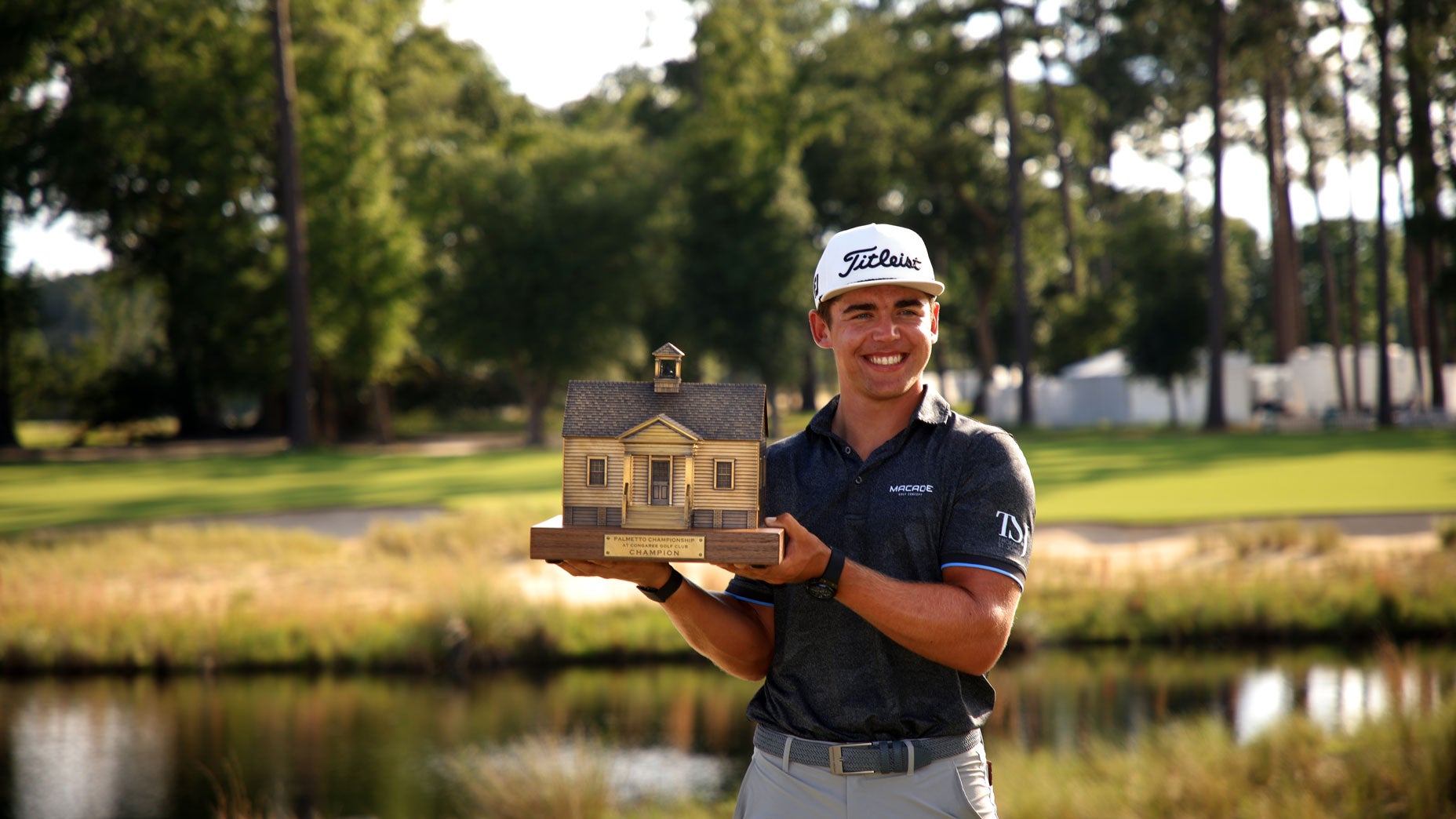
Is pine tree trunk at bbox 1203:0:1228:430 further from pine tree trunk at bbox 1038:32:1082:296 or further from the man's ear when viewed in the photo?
the man's ear

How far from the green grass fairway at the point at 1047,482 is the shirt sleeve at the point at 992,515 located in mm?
18409

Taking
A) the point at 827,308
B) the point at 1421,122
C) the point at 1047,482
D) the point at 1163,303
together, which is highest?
the point at 1421,122

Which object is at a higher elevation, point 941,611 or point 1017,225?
point 1017,225

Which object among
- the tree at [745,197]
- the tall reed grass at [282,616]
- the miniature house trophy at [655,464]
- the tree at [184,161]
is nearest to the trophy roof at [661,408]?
the miniature house trophy at [655,464]

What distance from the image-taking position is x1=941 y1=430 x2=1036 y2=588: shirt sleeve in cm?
341

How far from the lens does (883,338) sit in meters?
3.58

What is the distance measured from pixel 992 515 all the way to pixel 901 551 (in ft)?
0.89

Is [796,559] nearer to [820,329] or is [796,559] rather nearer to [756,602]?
[756,602]

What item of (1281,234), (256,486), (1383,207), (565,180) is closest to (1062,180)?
(1281,234)

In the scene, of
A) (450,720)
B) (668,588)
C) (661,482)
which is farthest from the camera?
(450,720)

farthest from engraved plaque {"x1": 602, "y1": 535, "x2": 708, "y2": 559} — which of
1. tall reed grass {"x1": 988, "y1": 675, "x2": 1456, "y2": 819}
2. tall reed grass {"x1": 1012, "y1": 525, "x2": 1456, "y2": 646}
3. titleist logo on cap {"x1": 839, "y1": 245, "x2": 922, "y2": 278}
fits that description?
tall reed grass {"x1": 1012, "y1": 525, "x2": 1456, "y2": 646}

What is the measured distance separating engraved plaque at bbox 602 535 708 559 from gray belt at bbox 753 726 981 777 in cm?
63

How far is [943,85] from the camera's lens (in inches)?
1945

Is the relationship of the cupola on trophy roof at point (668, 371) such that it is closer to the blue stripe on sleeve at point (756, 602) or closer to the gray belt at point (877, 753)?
the blue stripe on sleeve at point (756, 602)
